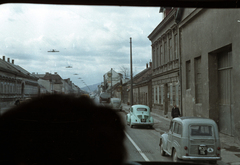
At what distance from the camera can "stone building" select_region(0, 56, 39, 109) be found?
3.03 m

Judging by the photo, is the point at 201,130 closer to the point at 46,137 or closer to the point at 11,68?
the point at 46,137

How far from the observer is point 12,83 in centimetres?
361

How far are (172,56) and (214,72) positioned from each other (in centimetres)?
1051

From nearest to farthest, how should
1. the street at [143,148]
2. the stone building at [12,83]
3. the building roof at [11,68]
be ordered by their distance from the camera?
the stone building at [12,83] → the building roof at [11,68] → the street at [143,148]

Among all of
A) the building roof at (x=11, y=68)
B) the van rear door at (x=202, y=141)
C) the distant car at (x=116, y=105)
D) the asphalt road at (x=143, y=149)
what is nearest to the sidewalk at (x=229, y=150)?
the van rear door at (x=202, y=141)

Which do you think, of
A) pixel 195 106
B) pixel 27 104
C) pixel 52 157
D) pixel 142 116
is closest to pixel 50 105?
pixel 27 104

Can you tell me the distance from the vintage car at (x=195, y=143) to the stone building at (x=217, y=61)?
3.45 m

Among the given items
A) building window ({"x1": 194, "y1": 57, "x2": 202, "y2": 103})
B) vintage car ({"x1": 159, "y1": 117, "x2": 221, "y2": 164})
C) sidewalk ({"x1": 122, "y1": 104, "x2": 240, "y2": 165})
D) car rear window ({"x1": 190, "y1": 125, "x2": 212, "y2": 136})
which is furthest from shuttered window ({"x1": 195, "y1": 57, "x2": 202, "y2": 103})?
car rear window ({"x1": 190, "y1": 125, "x2": 212, "y2": 136})

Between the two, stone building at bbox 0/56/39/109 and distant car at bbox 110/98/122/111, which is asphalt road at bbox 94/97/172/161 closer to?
stone building at bbox 0/56/39/109

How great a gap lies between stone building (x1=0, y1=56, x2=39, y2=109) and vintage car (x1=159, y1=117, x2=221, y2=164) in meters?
2.33

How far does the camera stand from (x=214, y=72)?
8.32 meters

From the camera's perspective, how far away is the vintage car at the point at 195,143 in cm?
323

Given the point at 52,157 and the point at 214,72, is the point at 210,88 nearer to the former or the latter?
the point at 214,72

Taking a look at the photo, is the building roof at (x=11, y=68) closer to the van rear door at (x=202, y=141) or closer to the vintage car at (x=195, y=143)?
the vintage car at (x=195, y=143)
